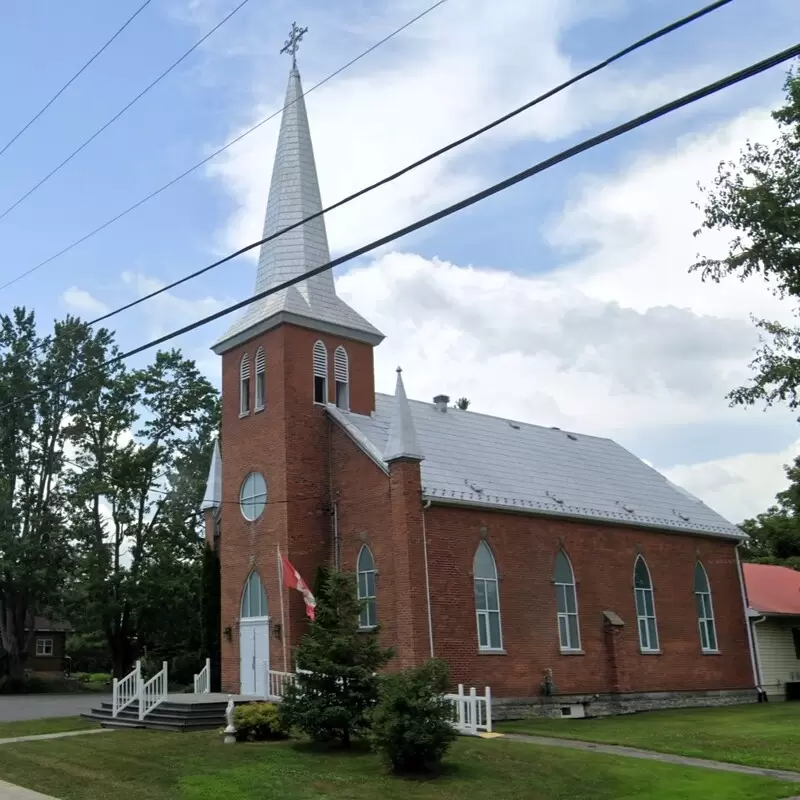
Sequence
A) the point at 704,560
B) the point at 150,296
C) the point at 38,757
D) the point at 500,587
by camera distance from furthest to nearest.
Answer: the point at 704,560 → the point at 500,587 → the point at 38,757 → the point at 150,296

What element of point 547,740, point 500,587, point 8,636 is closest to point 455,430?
point 500,587

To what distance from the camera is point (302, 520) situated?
27.1 metres

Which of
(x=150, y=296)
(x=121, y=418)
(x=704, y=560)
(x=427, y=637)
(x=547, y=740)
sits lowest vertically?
(x=547, y=740)

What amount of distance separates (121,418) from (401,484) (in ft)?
99.9

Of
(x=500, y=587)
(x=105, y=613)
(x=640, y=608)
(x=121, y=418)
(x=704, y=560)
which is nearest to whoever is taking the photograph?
(x=500, y=587)

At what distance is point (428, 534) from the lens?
82.7 ft

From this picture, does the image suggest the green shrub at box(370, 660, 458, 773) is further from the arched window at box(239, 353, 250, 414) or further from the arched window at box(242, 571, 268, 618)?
the arched window at box(239, 353, 250, 414)

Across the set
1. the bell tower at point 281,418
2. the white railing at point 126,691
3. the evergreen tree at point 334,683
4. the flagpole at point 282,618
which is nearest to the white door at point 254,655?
the bell tower at point 281,418

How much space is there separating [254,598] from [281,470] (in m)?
3.97

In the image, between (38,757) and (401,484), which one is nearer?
(38,757)

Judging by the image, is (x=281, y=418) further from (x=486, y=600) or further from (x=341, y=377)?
(x=486, y=600)

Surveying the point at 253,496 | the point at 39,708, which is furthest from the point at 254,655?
the point at 39,708

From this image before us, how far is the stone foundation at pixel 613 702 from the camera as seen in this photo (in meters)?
25.9

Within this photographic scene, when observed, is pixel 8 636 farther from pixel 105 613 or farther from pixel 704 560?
pixel 704 560
